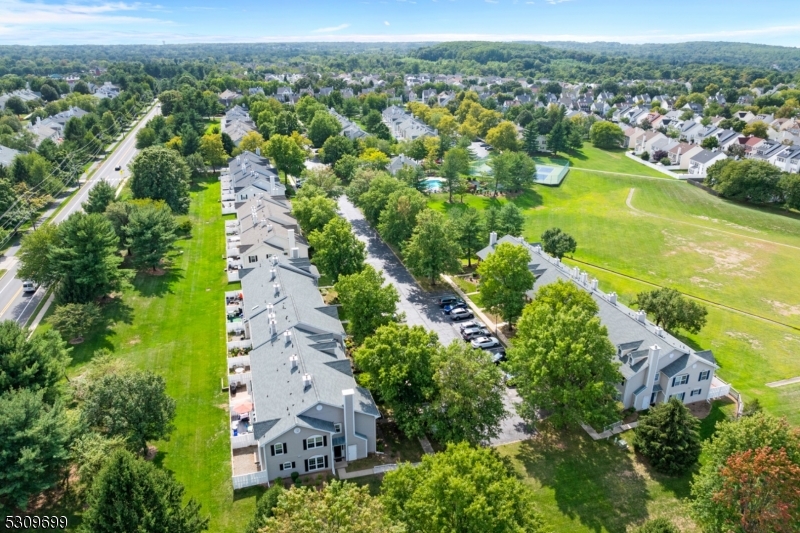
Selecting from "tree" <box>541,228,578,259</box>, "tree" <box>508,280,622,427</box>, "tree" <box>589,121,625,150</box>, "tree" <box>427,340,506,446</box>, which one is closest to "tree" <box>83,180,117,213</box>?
"tree" <box>427,340,506,446</box>

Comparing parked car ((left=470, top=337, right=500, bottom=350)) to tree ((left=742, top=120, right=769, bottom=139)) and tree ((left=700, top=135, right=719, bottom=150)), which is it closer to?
tree ((left=700, top=135, right=719, bottom=150))

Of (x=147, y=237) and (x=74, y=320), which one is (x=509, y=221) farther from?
(x=74, y=320)

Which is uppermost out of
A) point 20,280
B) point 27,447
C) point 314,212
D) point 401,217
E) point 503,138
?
point 503,138

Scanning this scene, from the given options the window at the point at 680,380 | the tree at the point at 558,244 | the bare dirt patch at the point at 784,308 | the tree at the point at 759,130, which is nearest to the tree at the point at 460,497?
the window at the point at 680,380

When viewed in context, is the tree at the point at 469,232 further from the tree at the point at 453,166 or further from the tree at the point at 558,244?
the tree at the point at 453,166

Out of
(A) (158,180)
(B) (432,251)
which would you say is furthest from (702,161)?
(A) (158,180)

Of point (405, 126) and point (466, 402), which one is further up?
point (405, 126)

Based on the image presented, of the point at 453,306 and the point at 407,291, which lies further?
the point at 407,291

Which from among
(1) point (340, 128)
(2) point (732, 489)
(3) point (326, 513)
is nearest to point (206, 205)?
(1) point (340, 128)

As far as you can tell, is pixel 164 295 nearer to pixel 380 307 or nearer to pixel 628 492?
pixel 380 307
